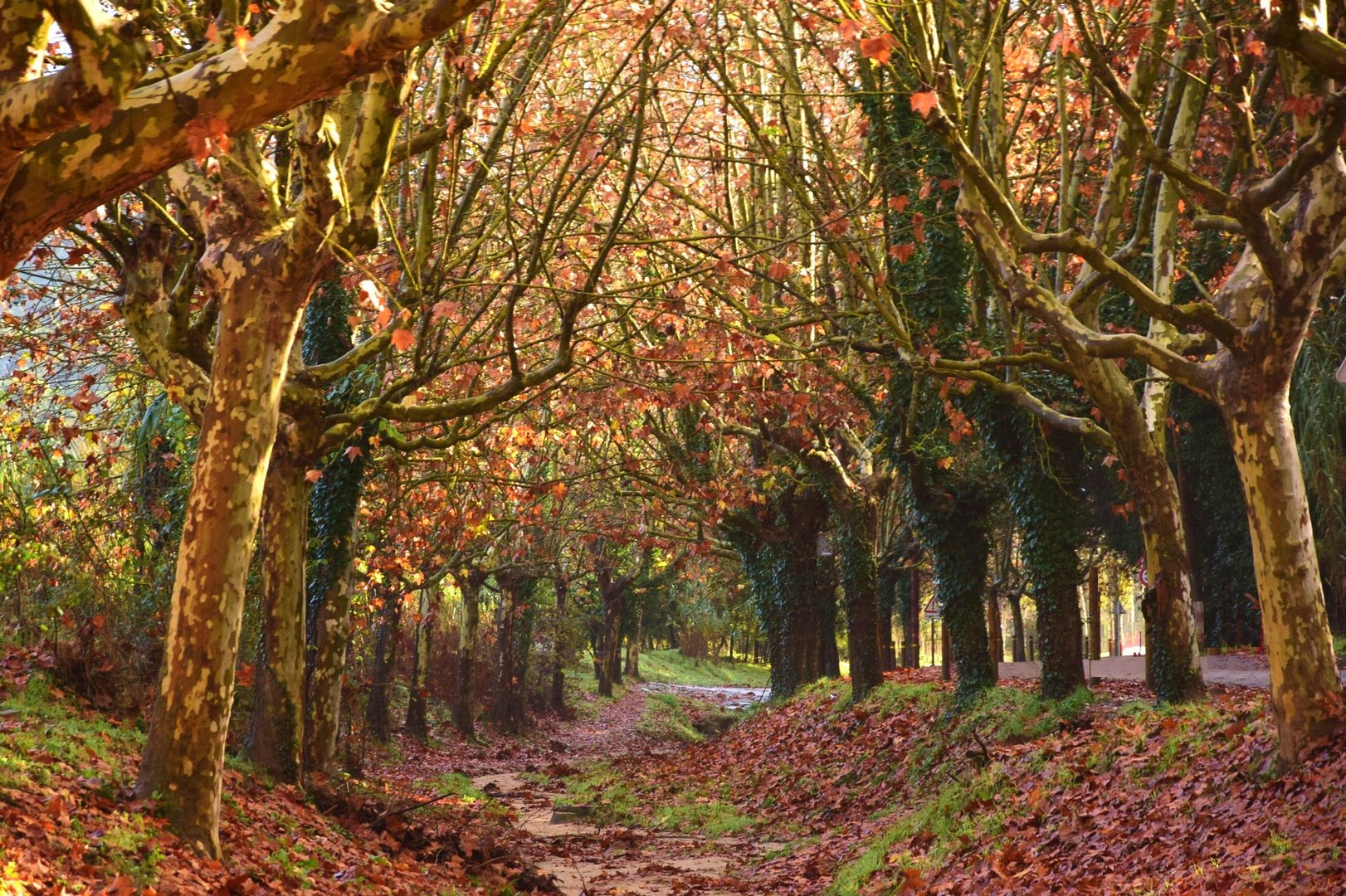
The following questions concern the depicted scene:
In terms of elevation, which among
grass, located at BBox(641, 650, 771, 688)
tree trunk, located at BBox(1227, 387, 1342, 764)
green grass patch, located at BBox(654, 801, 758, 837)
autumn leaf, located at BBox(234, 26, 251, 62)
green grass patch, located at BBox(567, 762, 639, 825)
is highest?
autumn leaf, located at BBox(234, 26, 251, 62)

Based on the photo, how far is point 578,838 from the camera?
14.2 m

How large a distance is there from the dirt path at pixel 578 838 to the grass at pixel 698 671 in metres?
26.0

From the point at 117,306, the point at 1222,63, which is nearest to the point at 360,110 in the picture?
the point at 117,306

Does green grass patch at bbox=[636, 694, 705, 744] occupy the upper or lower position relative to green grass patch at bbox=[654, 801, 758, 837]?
lower

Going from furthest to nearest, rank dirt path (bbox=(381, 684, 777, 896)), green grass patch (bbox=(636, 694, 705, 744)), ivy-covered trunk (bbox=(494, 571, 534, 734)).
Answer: green grass patch (bbox=(636, 694, 705, 744)), ivy-covered trunk (bbox=(494, 571, 534, 734)), dirt path (bbox=(381, 684, 777, 896))

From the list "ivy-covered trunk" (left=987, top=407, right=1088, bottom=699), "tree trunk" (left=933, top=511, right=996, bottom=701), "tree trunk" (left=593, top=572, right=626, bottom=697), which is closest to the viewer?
"ivy-covered trunk" (left=987, top=407, right=1088, bottom=699)

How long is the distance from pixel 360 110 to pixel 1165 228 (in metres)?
7.55

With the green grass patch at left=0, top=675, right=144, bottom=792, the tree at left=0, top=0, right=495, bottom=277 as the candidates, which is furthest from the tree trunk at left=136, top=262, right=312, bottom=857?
the tree at left=0, top=0, right=495, bottom=277

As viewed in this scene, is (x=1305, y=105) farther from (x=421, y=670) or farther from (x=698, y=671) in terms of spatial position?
(x=698, y=671)

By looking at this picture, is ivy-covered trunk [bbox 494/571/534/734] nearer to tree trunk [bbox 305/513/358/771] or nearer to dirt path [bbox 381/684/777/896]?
dirt path [bbox 381/684/777/896]

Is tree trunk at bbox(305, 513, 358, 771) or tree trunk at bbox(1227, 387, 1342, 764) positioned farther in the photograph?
tree trunk at bbox(305, 513, 358, 771)

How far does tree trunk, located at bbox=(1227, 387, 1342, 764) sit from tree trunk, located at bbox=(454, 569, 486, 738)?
20.2 meters

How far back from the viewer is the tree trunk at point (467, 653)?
86.2ft

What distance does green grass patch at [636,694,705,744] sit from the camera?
32625mm
